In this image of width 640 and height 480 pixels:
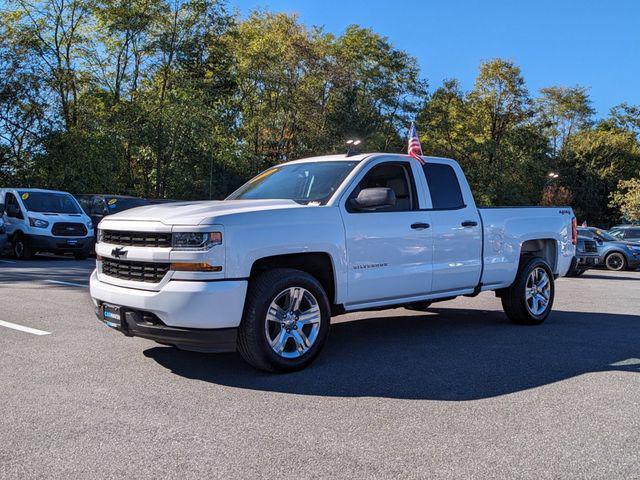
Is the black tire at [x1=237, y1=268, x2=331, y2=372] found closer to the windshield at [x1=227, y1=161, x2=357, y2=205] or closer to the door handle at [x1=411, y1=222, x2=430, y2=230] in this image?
the windshield at [x1=227, y1=161, x2=357, y2=205]

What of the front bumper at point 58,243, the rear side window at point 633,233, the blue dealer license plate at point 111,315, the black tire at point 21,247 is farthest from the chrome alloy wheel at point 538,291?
the rear side window at point 633,233

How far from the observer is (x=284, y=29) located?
4294cm

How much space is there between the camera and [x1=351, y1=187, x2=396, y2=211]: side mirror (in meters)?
5.62

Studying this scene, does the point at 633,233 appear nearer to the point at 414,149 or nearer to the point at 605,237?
the point at 605,237

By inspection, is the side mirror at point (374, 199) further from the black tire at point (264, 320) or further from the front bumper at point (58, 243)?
the front bumper at point (58, 243)

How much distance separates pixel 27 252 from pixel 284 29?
30.7m

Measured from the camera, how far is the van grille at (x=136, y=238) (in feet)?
16.4

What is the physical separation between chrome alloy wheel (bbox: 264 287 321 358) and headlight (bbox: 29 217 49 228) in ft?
43.9

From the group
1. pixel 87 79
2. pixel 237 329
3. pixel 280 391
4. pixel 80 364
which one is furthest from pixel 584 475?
pixel 87 79

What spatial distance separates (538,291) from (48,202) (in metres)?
14.3

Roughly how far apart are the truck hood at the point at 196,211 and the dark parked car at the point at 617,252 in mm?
18526

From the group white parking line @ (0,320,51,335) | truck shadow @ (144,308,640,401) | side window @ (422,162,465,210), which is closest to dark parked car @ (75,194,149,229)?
white parking line @ (0,320,51,335)

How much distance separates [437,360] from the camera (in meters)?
5.75

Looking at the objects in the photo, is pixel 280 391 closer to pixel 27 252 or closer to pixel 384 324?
pixel 384 324
